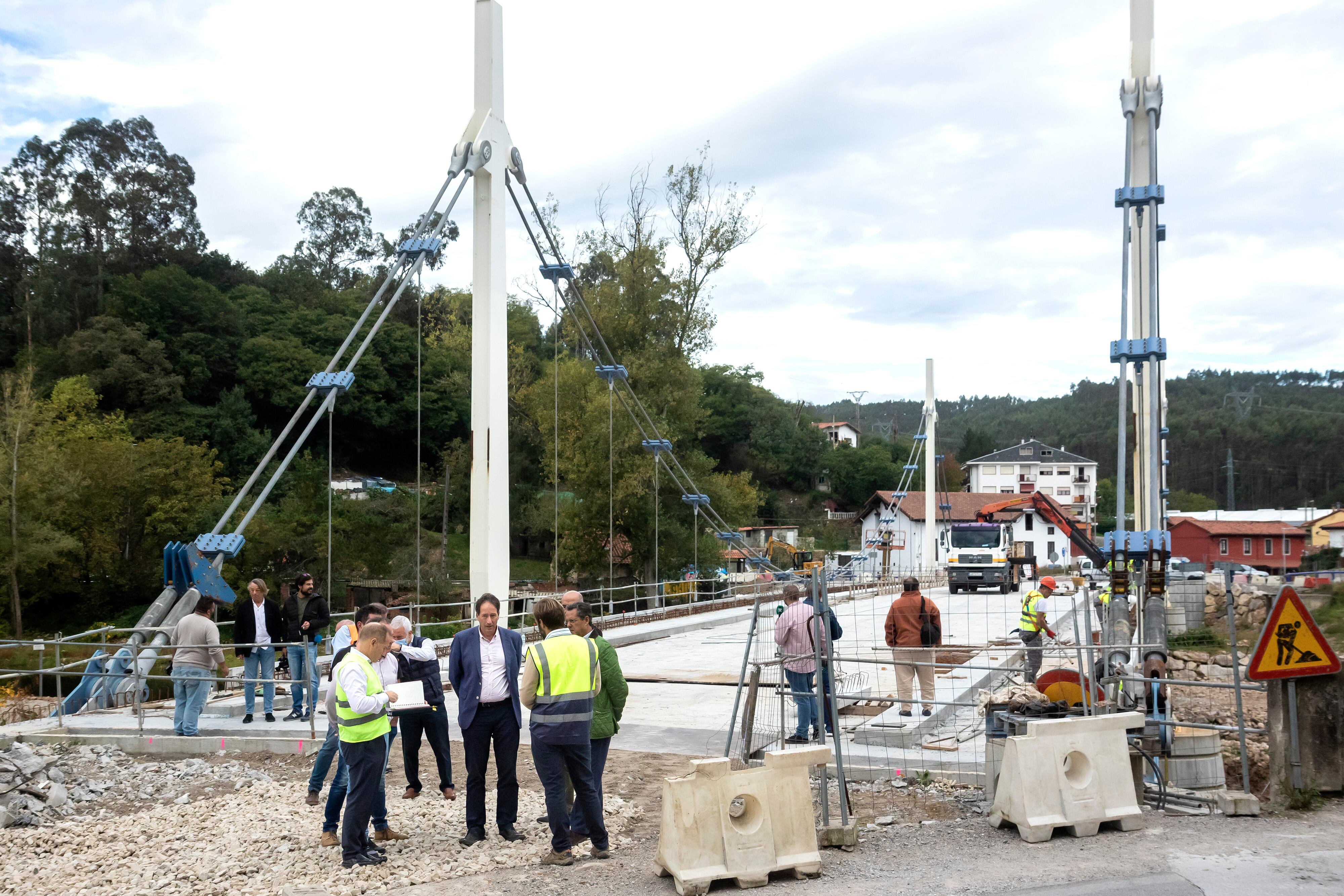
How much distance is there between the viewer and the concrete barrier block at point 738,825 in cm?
605

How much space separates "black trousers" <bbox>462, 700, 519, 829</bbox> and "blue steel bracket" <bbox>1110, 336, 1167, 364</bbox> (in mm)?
9640

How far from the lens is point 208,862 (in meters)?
6.79

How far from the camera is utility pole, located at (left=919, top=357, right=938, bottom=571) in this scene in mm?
47719

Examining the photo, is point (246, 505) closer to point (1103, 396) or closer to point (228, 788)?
point (228, 788)

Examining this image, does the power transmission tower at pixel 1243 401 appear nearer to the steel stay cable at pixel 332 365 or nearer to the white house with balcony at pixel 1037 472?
the white house with balcony at pixel 1037 472

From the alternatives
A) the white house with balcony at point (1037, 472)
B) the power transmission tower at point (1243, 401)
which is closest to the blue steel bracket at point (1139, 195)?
the white house with balcony at point (1037, 472)

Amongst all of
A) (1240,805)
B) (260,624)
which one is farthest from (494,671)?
(260,624)

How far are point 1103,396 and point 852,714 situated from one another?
146373 millimetres

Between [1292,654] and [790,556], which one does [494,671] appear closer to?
[1292,654]

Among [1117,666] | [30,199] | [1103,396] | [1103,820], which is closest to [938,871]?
[1103,820]

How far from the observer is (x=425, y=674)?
812 cm

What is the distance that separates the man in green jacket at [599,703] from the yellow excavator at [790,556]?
32.5 ft

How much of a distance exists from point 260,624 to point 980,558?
3127 cm

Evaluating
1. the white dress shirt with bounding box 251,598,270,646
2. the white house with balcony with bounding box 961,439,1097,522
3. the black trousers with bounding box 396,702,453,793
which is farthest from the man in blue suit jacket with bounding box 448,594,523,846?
the white house with balcony with bounding box 961,439,1097,522
